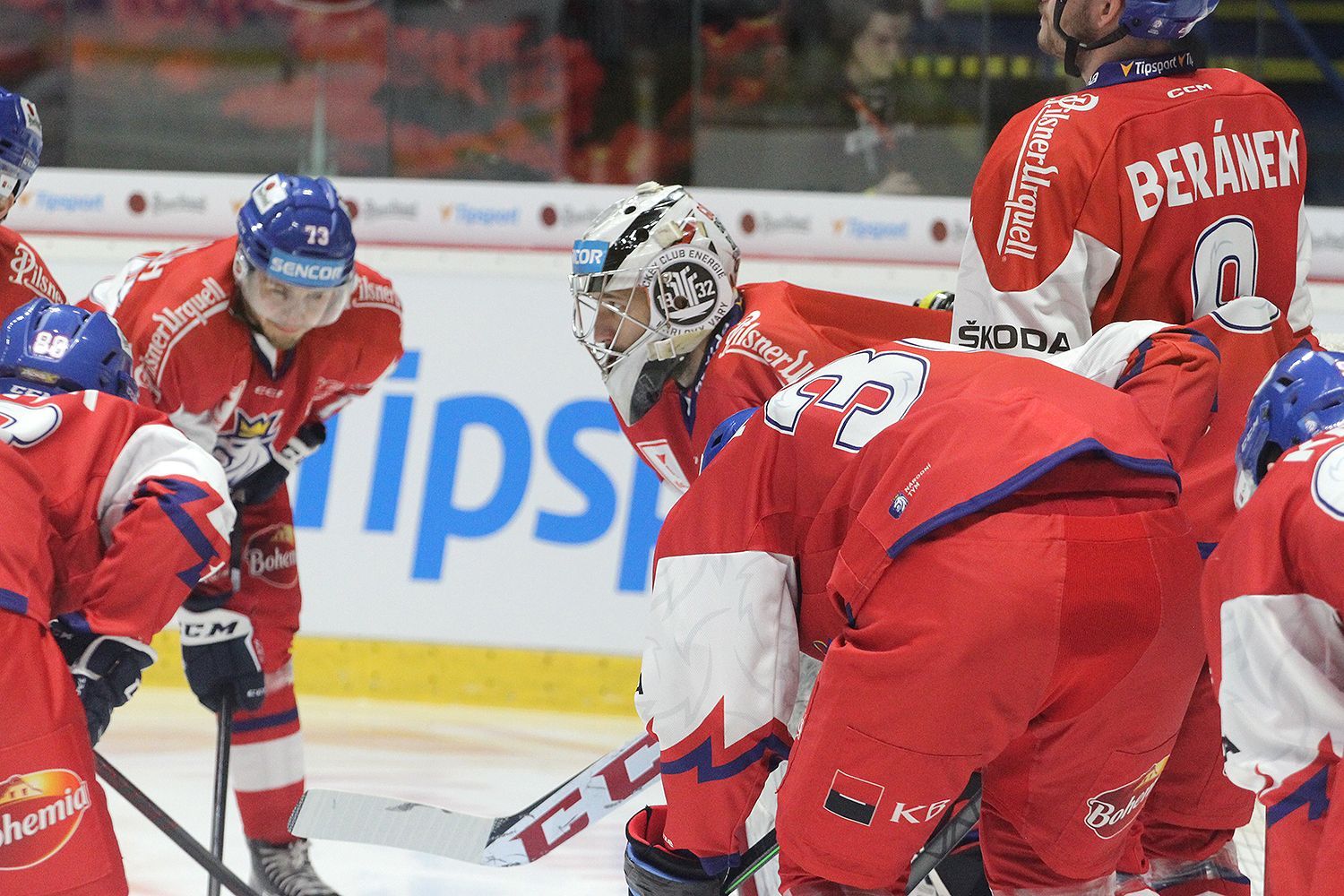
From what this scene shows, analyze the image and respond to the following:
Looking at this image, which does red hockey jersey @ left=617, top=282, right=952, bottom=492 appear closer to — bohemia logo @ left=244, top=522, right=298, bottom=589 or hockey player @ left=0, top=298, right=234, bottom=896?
hockey player @ left=0, top=298, right=234, bottom=896

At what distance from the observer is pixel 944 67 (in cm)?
541

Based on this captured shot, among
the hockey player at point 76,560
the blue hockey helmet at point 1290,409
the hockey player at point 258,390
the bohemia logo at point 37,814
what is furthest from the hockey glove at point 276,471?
the blue hockey helmet at point 1290,409

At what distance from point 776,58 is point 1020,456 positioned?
13.5ft

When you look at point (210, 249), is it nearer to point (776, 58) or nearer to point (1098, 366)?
point (1098, 366)

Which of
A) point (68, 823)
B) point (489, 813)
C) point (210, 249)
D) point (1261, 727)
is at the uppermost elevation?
point (210, 249)

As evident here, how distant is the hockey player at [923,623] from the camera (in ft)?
5.44

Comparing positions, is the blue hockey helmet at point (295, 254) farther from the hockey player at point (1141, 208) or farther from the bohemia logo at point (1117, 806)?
the bohemia logo at point (1117, 806)

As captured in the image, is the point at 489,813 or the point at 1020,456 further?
the point at 489,813

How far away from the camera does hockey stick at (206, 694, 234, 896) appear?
10.3ft

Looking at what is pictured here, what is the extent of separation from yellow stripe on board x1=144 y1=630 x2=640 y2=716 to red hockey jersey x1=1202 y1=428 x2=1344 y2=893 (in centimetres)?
302

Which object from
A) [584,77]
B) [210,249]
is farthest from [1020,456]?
[584,77]

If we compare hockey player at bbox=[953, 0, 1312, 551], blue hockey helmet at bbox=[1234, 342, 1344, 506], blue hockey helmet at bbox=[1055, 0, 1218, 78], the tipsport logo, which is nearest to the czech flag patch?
blue hockey helmet at bbox=[1234, 342, 1344, 506]

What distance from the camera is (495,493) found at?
15.5 feet

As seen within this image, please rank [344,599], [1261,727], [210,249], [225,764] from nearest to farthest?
[1261,727]
[225,764]
[210,249]
[344,599]
